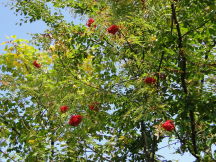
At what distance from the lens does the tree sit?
4090 millimetres

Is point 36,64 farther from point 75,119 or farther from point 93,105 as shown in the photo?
point 75,119

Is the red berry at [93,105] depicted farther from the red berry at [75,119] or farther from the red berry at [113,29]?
the red berry at [113,29]

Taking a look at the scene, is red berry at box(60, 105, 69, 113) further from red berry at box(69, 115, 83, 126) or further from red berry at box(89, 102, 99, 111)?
red berry at box(89, 102, 99, 111)

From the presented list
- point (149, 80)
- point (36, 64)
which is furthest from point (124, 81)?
point (36, 64)

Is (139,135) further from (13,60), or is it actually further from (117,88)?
(13,60)

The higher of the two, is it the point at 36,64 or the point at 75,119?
the point at 36,64

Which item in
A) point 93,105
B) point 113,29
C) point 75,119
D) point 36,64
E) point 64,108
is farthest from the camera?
point 36,64

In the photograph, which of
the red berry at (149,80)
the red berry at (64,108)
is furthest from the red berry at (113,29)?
the red berry at (64,108)

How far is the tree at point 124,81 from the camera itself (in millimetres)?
4090

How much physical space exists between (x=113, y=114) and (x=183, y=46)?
217 centimetres

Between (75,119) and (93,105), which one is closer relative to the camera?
(75,119)

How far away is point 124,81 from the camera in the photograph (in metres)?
4.44

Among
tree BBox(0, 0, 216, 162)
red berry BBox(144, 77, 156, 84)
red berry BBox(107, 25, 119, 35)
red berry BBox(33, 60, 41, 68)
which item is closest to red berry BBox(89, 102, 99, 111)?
tree BBox(0, 0, 216, 162)

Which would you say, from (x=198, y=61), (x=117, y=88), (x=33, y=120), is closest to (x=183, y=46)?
(x=198, y=61)
